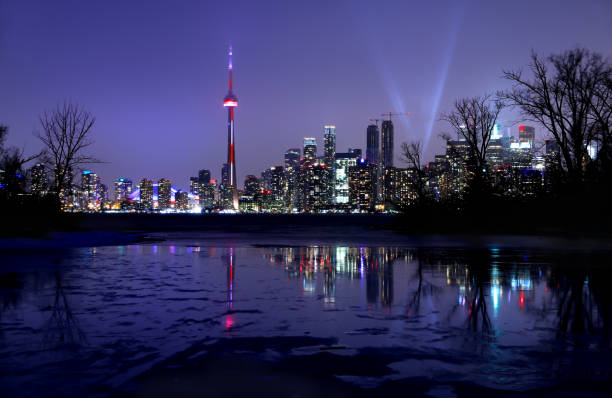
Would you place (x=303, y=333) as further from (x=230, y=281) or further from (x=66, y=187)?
(x=66, y=187)

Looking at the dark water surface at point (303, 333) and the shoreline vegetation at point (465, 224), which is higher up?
the shoreline vegetation at point (465, 224)

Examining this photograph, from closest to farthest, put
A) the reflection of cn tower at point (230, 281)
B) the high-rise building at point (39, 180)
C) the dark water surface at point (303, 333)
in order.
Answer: the dark water surface at point (303, 333)
the reflection of cn tower at point (230, 281)
the high-rise building at point (39, 180)

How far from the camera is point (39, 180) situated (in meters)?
37.0

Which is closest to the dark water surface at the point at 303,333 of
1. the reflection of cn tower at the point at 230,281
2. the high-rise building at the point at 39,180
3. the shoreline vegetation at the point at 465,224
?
the reflection of cn tower at the point at 230,281

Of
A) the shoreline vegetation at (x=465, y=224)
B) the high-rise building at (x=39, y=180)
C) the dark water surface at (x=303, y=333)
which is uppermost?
the high-rise building at (x=39, y=180)

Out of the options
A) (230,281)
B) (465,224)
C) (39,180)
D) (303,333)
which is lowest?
(303,333)

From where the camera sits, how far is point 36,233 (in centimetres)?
3231

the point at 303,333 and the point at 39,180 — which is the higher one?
the point at 39,180

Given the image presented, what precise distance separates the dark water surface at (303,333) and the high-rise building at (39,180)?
22213 mm

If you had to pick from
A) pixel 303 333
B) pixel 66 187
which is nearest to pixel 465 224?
pixel 66 187

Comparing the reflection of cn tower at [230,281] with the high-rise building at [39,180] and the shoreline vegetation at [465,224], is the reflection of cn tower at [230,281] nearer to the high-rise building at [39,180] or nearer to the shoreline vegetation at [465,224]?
the shoreline vegetation at [465,224]

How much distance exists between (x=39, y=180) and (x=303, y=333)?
33802 millimetres

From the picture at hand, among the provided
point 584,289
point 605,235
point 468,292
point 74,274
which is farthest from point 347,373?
point 605,235

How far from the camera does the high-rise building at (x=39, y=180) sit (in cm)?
3647
